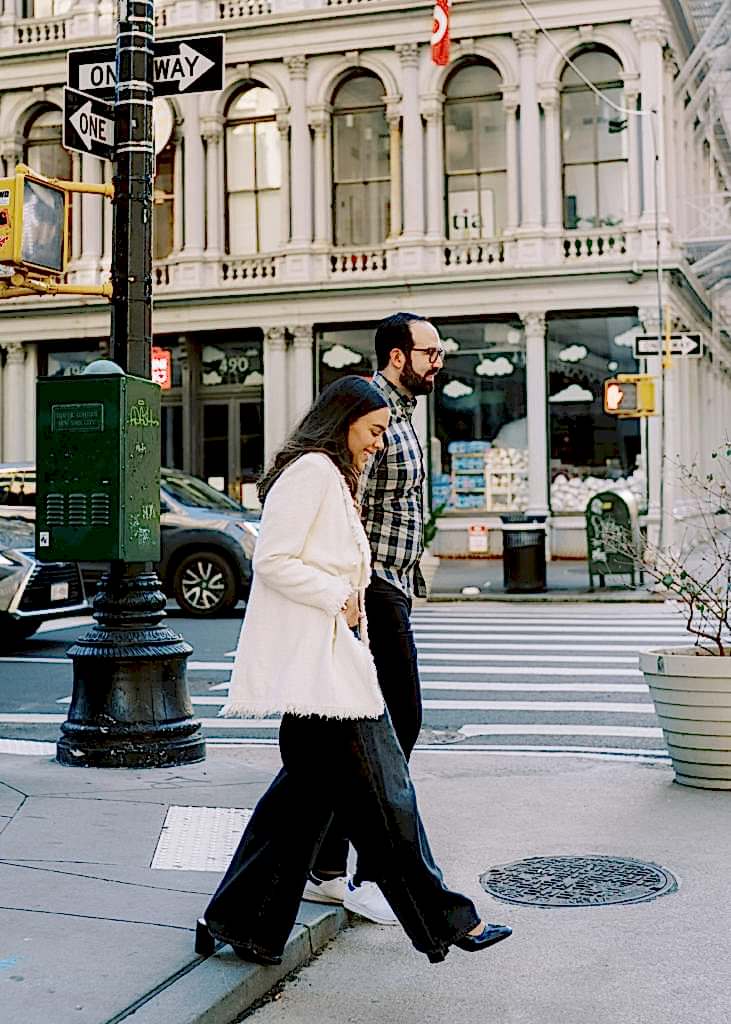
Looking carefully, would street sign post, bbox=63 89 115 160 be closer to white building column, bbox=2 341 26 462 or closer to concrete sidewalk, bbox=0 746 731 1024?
concrete sidewalk, bbox=0 746 731 1024

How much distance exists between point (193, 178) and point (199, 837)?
2544 cm

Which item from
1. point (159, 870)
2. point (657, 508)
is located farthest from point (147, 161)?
point (657, 508)

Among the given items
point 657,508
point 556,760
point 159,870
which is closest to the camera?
point 159,870

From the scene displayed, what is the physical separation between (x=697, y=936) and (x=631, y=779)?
276cm

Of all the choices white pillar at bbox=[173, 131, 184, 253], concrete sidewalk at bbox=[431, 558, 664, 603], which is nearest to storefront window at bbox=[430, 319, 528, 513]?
concrete sidewalk at bbox=[431, 558, 664, 603]

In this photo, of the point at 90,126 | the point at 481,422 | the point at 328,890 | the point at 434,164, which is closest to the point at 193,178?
the point at 434,164

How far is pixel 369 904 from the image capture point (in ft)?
17.3

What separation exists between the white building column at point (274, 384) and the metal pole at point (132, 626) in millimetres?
20816

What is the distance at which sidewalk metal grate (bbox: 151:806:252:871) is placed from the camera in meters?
5.68

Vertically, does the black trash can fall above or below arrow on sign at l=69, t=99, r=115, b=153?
below

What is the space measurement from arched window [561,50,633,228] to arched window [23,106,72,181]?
1130cm

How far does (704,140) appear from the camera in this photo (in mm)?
34188

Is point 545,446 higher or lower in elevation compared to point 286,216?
lower

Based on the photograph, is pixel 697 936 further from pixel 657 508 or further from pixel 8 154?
pixel 8 154
